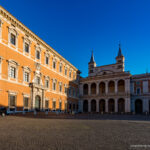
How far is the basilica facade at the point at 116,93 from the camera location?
38.3 meters

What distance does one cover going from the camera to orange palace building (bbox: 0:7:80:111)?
18978 millimetres

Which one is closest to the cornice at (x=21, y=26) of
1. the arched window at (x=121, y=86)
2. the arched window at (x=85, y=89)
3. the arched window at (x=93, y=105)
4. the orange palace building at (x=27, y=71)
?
the orange palace building at (x=27, y=71)

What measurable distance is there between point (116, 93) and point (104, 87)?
577 centimetres

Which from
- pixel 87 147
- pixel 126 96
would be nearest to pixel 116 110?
pixel 126 96

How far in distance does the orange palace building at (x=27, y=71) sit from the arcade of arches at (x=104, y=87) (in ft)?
38.2

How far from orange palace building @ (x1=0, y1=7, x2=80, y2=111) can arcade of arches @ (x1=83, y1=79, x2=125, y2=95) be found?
11656 millimetres

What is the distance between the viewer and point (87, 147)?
473 centimetres

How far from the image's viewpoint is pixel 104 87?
44.5 meters

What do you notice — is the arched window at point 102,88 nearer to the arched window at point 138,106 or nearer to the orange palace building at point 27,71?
the arched window at point 138,106

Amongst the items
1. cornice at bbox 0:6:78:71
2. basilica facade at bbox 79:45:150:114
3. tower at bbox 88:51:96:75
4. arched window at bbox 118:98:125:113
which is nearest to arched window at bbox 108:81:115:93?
basilica facade at bbox 79:45:150:114

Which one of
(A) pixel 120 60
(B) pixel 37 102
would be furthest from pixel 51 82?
(A) pixel 120 60

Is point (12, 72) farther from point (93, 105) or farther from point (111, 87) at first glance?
point (111, 87)

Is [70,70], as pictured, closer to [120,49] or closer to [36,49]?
[36,49]

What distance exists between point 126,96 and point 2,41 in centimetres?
3090
